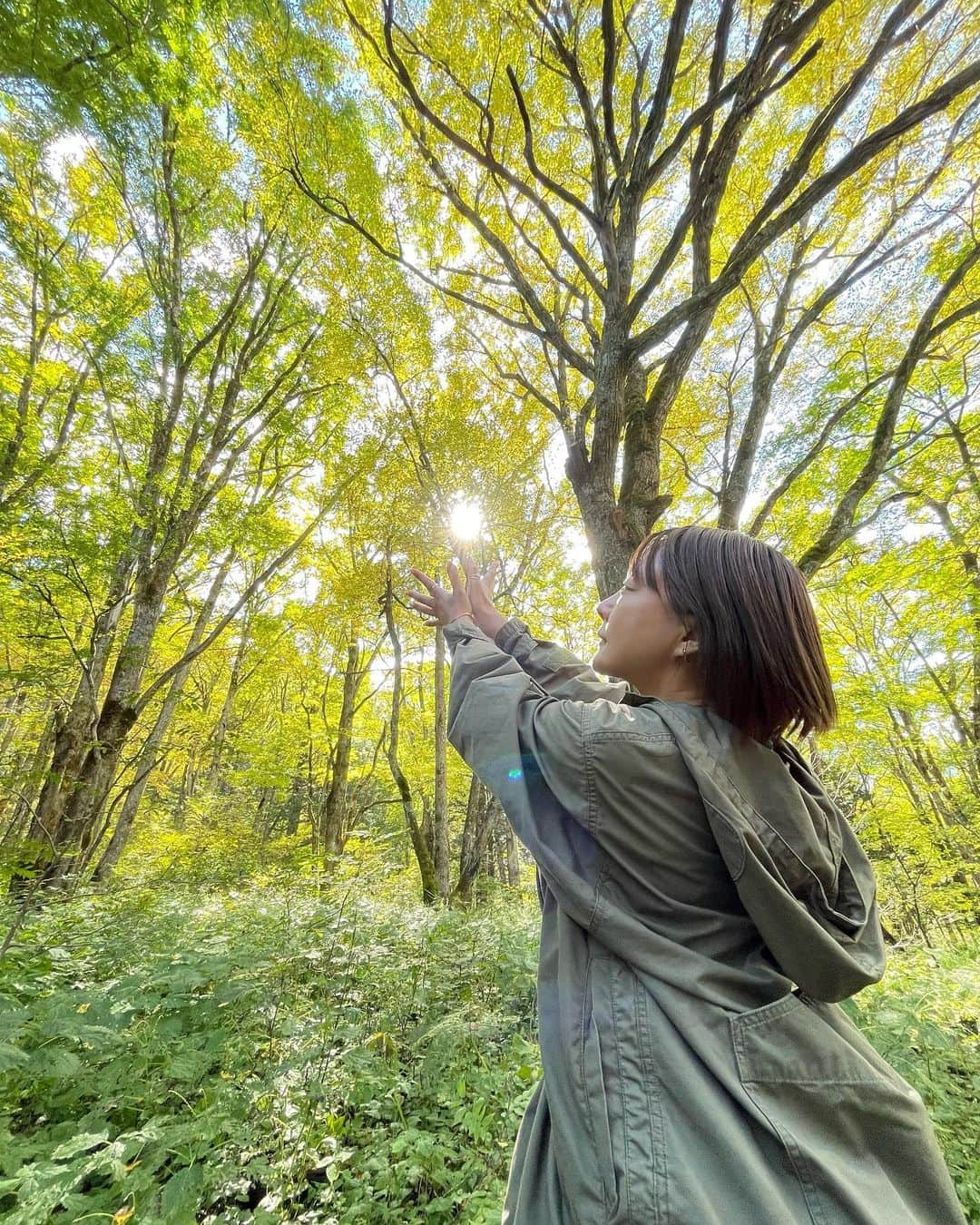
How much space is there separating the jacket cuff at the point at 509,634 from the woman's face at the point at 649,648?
0.89ft

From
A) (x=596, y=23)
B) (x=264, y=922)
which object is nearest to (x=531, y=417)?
(x=596, y=23)

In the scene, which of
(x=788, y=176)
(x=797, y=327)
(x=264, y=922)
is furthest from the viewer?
(x=264, y=922)

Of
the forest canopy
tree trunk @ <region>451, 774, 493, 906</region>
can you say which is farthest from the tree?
tree trunk @ <region>451, 774, 493, 906</region>

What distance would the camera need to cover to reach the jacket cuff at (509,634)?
4.74 ft

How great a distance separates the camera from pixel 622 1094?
0.75 metres

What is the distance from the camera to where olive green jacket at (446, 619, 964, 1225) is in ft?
2.25

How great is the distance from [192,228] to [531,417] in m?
5.47

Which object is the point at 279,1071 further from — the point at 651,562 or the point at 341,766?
the point at 341,766

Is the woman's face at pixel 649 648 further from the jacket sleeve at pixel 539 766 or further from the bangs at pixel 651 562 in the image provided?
the jacket sleeve at pixel 539 766

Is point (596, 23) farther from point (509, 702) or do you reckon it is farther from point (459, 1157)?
point (459, 1157)

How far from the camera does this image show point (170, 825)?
13.7 m

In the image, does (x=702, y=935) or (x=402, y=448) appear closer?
(x=702, y=935)

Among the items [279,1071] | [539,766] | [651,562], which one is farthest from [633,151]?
[279,1071]

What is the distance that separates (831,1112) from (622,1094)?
319 mm
